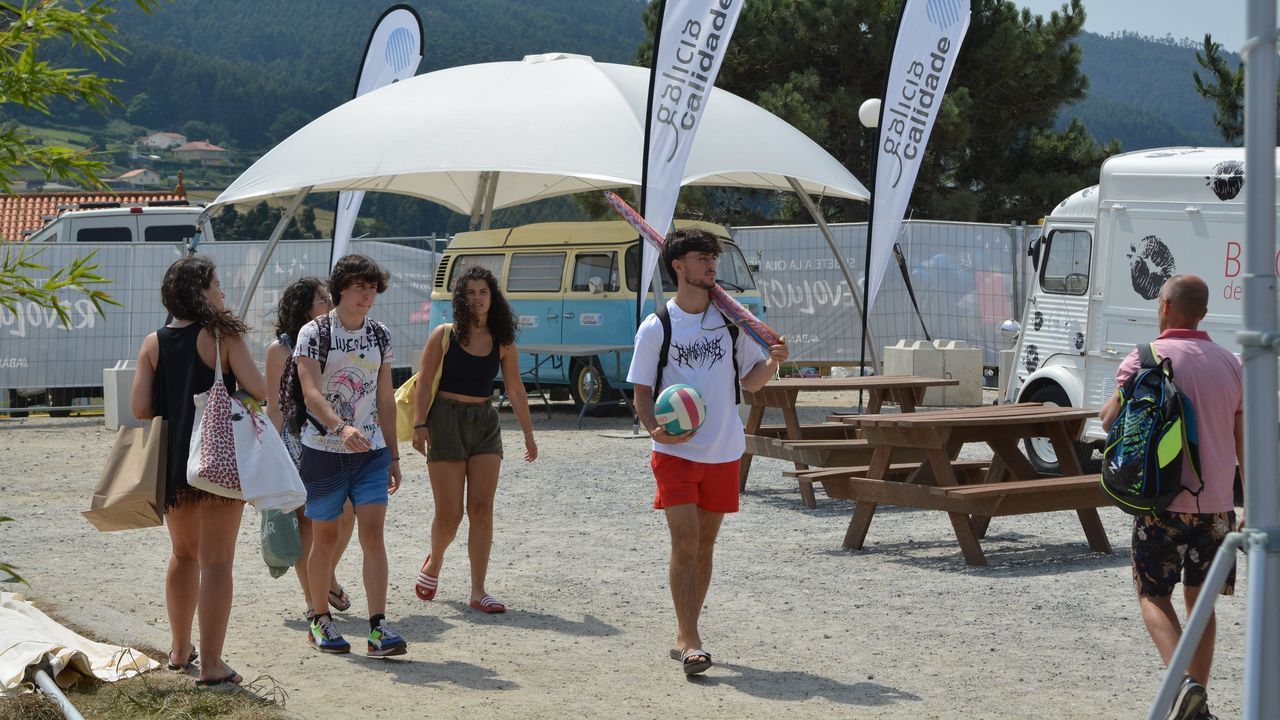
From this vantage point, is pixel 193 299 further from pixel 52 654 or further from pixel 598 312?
pixel 598 312

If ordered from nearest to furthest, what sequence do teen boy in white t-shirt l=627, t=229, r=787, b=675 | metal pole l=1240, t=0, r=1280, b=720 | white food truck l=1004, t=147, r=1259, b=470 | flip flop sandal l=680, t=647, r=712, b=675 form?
metal pole l=1240, t=0, r=1280, b=720
flip flop sandal l=680, t=647, r=712, b=675
teen boy in white t-shirt l=627, t=229, r=787, b=675
white food truck l=1004, t=147, r=1259, b=470

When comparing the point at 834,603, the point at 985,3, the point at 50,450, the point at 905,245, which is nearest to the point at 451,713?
the point at 834,603

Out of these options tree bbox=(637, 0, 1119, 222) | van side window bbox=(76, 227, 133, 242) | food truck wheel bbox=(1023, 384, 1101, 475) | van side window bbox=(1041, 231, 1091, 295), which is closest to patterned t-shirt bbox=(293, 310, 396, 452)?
food truck wheel bbox=(1023, 384, 1101, 475)

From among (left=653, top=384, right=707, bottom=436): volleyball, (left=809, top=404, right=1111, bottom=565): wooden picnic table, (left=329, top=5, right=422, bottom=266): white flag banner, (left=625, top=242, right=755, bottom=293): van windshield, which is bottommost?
(left=809, top=404, right=1111, bottom=565): wooden picnic table

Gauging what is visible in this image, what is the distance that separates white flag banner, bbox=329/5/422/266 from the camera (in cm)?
1962

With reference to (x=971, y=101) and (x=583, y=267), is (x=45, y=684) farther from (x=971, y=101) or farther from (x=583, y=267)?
(x=971, y=101)

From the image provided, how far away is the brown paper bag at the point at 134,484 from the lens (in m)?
5.48

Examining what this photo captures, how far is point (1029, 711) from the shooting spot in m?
5.34

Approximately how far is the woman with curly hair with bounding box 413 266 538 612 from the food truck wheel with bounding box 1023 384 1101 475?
21.1 ft

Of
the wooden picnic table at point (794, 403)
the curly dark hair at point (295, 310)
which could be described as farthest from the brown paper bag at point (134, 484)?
the wooden picnic table at point (794, 403)

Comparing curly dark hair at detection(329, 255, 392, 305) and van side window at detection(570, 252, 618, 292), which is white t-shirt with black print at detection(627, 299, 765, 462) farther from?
van side window at detection(570, 252, 618, 292)

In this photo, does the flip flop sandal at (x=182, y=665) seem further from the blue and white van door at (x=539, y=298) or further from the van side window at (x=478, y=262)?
the van side window at (x=478, y=262)

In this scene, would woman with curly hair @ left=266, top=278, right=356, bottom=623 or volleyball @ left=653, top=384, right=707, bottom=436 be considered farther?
woman with curly hair @ left=266, top=278, right=356, bottom=623

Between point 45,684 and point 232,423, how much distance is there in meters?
1.10
